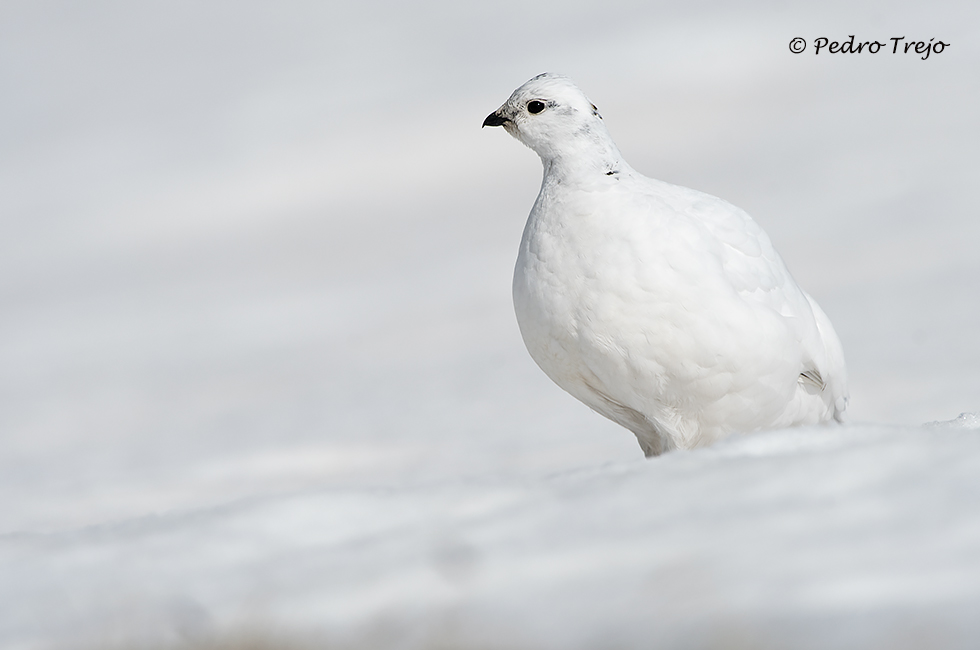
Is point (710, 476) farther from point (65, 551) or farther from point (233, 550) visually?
point (65, 551)

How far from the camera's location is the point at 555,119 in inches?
127

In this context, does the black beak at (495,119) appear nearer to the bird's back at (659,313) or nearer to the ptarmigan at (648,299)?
the ptarmigan at (648,299)

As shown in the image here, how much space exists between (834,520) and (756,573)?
0.59 ft

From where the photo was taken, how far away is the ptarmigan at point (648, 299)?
287 cm

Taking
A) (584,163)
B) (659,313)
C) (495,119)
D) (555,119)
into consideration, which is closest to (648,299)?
(659,313)

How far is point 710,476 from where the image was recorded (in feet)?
5.05

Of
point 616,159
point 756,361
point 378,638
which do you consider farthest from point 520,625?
point 616,159

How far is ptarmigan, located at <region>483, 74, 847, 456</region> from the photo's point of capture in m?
2.87

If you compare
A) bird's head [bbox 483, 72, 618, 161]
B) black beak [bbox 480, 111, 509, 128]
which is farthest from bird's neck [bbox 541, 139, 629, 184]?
black beak [bbox 480, 111, 509, 128]

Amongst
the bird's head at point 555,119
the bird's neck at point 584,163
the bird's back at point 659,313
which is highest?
the bird's head at point 555,119

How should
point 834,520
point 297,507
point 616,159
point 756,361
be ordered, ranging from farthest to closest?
1. point 616,159
2. point 756,361
3. point 297,507
4. point 834,520

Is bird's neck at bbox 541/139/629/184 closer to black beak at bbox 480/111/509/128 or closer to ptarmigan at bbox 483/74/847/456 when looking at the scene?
ptarmigan at bbox 483/74/847/456

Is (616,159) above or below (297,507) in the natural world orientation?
above

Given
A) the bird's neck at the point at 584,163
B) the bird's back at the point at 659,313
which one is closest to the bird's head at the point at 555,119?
the bird's neck at the point at 584,163
